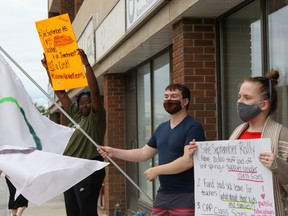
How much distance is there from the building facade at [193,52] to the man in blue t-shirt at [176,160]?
0.64m

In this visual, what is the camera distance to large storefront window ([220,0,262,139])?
538 cm

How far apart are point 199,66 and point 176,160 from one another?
2.11 meters

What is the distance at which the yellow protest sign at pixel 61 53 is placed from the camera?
6160mm

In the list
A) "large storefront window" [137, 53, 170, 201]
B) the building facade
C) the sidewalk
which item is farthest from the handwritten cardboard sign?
the sidewalk

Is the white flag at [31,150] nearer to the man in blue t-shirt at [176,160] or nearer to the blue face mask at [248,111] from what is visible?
the man in blue t-shirt at [176,160]

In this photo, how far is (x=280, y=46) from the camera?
4.91m

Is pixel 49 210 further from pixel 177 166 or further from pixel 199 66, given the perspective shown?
pixel 177 166

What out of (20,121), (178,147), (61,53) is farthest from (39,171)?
(61,53)

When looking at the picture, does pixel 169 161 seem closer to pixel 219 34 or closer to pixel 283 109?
pixel 283 109

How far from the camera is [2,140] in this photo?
4.54 m

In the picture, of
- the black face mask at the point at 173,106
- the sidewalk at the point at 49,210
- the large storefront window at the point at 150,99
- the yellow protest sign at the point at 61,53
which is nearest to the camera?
the black face mask at the point at 173,106

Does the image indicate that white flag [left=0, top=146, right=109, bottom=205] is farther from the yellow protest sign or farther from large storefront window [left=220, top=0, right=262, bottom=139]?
large storefront window [left=220, top=0, right=262, bottom=139]

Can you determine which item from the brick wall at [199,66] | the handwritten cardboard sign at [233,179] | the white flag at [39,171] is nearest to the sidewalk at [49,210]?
the brick wall at [199,66]

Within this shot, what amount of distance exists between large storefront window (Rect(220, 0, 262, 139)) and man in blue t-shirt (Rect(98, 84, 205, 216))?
4.58 ft
